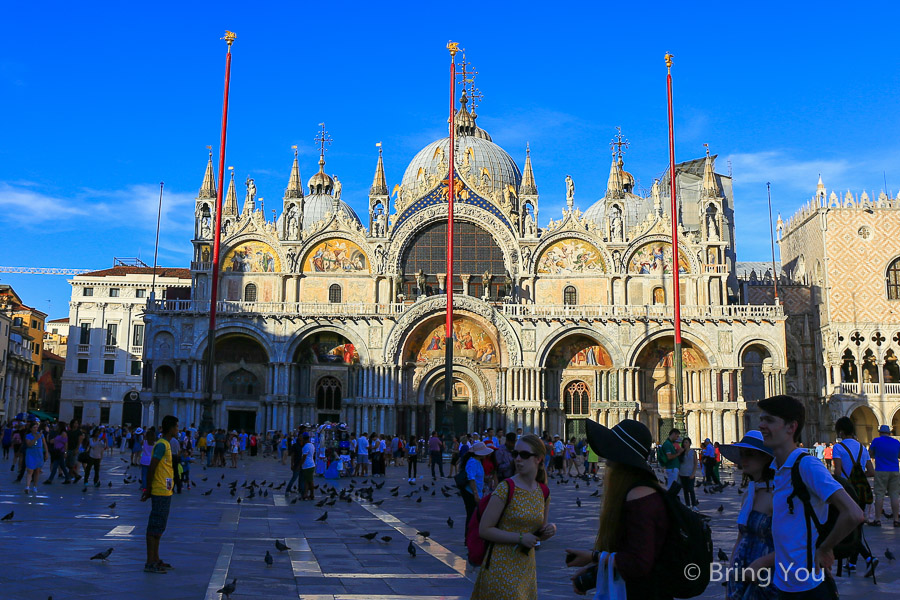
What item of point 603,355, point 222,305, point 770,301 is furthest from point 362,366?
point 770,301

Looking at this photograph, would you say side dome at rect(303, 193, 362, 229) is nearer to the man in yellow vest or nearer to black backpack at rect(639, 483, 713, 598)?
the man in yellow vest

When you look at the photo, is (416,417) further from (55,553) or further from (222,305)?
(55,553)

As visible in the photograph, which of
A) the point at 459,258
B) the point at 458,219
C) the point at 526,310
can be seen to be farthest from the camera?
→ the point at 459,258

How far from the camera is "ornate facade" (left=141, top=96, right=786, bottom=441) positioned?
41094mm

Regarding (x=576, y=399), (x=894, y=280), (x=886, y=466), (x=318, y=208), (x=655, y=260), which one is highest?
(x=318, y=208)

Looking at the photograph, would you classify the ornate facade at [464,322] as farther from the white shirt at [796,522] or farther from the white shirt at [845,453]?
the white shirt at [796,522]

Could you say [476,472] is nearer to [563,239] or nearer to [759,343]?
[759,343]

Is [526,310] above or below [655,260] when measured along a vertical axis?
below

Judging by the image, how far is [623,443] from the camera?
173 inches

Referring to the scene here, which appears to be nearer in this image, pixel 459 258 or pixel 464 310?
pixel 464 310

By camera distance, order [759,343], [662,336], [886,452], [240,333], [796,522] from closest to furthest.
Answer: [796,522] < [886,452] < [759,343] < [662,336] < [240,333]

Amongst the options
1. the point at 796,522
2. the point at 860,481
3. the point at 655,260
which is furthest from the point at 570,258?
the point at 796,522

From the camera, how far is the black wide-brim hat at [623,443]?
4316mm

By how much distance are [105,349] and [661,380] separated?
41624 mm
